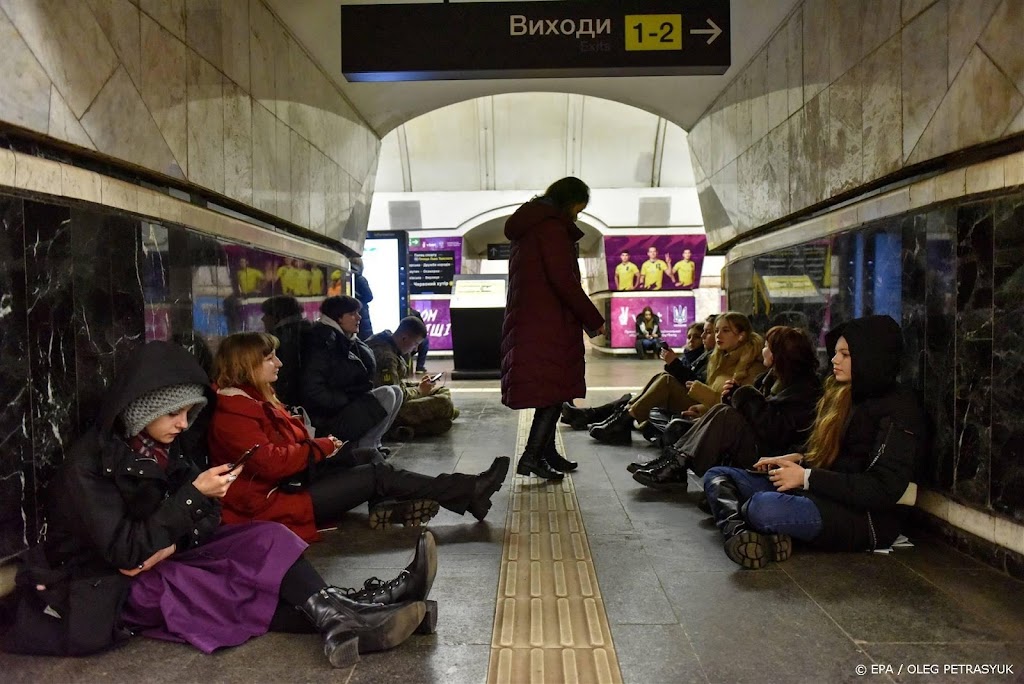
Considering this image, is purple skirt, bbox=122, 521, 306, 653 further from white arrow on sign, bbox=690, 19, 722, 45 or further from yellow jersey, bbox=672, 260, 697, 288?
yellow jersey, bbox=672, 260, 697, 288

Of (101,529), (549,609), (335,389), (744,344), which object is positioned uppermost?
(744,344)

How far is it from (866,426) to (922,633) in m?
1.06

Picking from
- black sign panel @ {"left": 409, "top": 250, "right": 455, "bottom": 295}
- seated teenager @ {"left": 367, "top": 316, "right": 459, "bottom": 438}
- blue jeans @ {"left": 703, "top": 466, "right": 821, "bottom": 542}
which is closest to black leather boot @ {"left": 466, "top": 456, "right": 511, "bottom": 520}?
blue jeans @ {"left": 703, "top": 466, "right": 821, "bottom": 542}

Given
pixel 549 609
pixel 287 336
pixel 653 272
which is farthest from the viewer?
pixel 653 272

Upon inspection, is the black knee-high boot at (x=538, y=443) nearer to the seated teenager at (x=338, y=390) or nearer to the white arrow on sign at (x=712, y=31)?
the seated teenager at (x=338, y=390)

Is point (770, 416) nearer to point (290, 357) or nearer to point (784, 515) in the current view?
point (784, 515)

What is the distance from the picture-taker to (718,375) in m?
5.60

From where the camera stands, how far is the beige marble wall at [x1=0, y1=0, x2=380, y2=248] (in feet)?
9.27

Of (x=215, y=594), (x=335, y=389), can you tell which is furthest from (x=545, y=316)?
(x=215, y=594)

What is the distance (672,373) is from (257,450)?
3755 mm

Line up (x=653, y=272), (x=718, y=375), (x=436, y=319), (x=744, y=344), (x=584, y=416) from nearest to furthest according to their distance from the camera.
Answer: (x=744, y=344) < (x=718, y=375) < (x=584, y=416) < (x=653, y=272) < (x=436, y=319)

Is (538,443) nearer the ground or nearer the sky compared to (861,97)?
nearer the ground

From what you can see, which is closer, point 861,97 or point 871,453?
point 871,453

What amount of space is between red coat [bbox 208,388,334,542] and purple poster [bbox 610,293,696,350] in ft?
54.1
